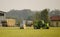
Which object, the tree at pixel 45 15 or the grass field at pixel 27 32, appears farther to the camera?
the tree at pixel 45 15

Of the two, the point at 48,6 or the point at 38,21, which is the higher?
the point at 48,6

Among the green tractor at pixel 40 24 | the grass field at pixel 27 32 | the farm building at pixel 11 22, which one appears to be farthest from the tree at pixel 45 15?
the farm building at pixel 11 22

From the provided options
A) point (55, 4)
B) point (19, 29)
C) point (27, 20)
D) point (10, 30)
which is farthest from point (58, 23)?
point (10, 30)

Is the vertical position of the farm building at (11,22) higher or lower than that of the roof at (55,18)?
lower

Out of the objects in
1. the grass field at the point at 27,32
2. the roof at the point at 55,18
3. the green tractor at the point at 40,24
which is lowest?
the grass field at the point at 27,32

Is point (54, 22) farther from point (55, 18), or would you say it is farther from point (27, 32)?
point (27, 32)

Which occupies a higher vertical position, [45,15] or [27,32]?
[45,15]

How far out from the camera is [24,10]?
1.71m

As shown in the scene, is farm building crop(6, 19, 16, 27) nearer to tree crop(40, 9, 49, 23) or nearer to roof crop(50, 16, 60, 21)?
tree crop(40, 9, 49, 23)

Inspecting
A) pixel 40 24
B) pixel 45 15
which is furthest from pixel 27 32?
pixel 45 15

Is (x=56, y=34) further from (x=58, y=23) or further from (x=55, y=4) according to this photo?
(x=55, y=4)

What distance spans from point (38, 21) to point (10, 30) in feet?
1.29

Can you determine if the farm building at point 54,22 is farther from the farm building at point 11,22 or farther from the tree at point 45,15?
the farm building at point 11,22

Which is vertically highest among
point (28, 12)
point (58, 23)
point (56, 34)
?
point (28, 12)
